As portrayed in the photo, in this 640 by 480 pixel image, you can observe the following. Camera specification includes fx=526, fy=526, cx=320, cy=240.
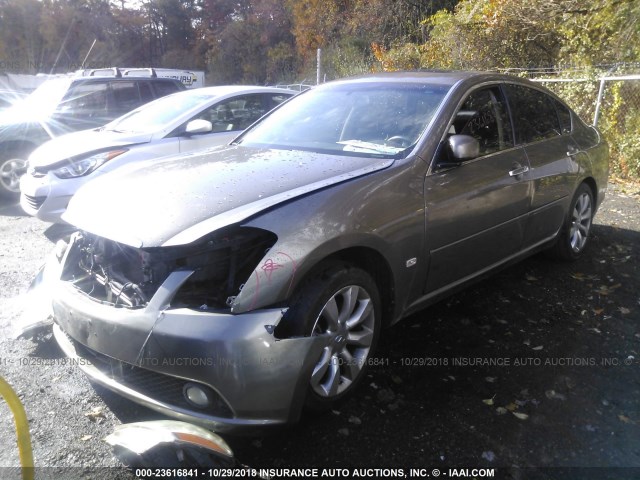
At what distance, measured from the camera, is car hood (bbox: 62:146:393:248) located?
2.47m

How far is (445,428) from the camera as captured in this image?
8.69 feet

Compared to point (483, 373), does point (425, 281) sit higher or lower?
higher

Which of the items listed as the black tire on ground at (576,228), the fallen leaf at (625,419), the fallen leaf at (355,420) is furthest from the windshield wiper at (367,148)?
the black tire on ground at (576,228)

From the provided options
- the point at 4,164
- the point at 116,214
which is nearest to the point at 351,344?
the point at 116,214

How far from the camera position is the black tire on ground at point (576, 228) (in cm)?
477

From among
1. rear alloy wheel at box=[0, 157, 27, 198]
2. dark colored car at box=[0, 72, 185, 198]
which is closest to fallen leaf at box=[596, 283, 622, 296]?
dark colored car at box=[0, 72, 185, 198]

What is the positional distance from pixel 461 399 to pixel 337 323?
871 mm

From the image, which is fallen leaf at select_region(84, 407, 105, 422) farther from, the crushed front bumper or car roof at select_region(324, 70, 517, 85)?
car roof at select_region(324, 70, 517, 85)

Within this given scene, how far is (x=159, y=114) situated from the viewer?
6.62 metres

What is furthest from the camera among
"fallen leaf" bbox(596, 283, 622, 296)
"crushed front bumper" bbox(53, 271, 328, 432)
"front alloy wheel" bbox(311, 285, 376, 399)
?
"fallen leaf" bbox(596, 283, 622, 296)

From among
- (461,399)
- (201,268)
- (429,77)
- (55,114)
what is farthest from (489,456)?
(55,114)

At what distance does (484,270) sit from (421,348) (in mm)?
771

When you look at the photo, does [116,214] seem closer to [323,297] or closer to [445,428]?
[323,297]

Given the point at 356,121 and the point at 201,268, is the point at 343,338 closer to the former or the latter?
the point at 201,268
